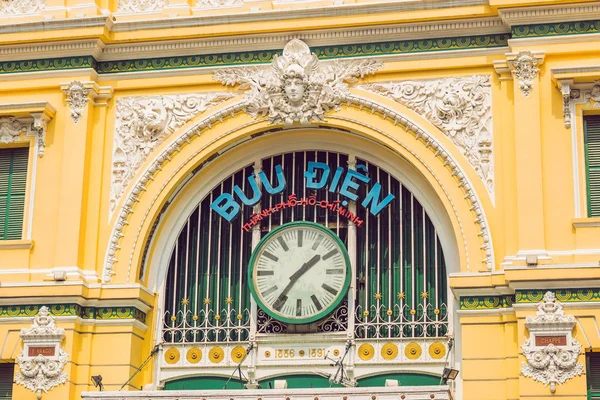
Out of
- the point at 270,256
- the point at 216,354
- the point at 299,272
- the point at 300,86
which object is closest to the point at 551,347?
the point at 299,272

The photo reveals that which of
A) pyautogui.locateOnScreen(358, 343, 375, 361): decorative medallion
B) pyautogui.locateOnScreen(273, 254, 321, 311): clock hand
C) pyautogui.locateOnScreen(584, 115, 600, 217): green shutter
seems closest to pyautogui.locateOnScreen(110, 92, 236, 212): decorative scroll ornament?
pyautogui.locateOnScreen(273, 254, 321, 311): clock hand

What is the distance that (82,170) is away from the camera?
78.1 feet

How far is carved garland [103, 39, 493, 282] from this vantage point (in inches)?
935

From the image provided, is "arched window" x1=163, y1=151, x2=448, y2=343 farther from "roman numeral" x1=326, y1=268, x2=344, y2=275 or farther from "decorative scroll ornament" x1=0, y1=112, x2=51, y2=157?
"decorative scroll ornament" x1=0, y1=112, x2=51, y2=157

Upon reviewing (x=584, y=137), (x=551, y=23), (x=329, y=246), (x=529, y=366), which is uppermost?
(x=551, y=23)

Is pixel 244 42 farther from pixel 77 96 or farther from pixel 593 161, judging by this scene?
pixel 593 161

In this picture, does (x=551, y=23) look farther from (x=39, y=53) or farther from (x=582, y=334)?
(x=39, y=53)

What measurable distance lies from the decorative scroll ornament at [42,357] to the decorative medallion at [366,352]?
5.24m

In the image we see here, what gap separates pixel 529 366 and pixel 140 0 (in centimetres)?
1050

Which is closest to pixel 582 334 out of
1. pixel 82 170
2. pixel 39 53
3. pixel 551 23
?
pixel 551 23

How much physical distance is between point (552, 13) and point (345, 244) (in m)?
5.57

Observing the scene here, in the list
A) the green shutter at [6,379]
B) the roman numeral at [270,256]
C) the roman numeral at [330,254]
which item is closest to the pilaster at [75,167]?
the green shutter at [6,379]

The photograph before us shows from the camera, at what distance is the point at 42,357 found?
2272 cm

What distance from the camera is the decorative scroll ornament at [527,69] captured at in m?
22.5
